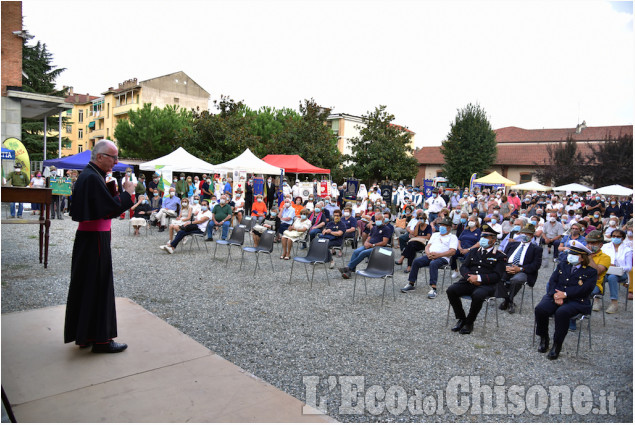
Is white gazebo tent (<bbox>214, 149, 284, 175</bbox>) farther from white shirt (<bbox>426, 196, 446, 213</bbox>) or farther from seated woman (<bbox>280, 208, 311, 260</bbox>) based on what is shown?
seated woman (<bbox>280, 208, 311, 260</bbox>)

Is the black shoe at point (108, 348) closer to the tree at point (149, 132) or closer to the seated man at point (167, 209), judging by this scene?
the seated man at point (167, 209)

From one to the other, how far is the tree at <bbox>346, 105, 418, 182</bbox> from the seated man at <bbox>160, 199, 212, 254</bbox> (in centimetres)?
2257

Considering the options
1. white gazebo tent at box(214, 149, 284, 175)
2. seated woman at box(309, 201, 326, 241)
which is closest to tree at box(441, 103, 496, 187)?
white gazebo tent at box(214, 149, 284, 175)

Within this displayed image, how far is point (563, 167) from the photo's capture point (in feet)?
122

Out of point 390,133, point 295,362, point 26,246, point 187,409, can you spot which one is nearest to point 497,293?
point 295,362

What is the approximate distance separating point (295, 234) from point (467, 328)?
18.2ft

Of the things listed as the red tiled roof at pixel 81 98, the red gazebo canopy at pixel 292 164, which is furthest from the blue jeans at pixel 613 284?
the red tiled roof at pixel 81 98

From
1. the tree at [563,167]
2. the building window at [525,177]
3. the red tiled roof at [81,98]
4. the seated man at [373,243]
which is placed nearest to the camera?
the seated man at [373,243]

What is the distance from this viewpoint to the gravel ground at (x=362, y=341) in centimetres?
398

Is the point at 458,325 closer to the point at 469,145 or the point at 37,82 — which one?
the point at 37,82

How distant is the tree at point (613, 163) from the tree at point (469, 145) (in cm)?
928

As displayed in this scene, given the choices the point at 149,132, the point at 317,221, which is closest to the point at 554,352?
the point at 317,221

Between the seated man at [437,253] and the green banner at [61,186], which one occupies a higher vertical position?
the green banner at [61,186]

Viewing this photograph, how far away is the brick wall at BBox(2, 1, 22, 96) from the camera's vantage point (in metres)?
17.3
